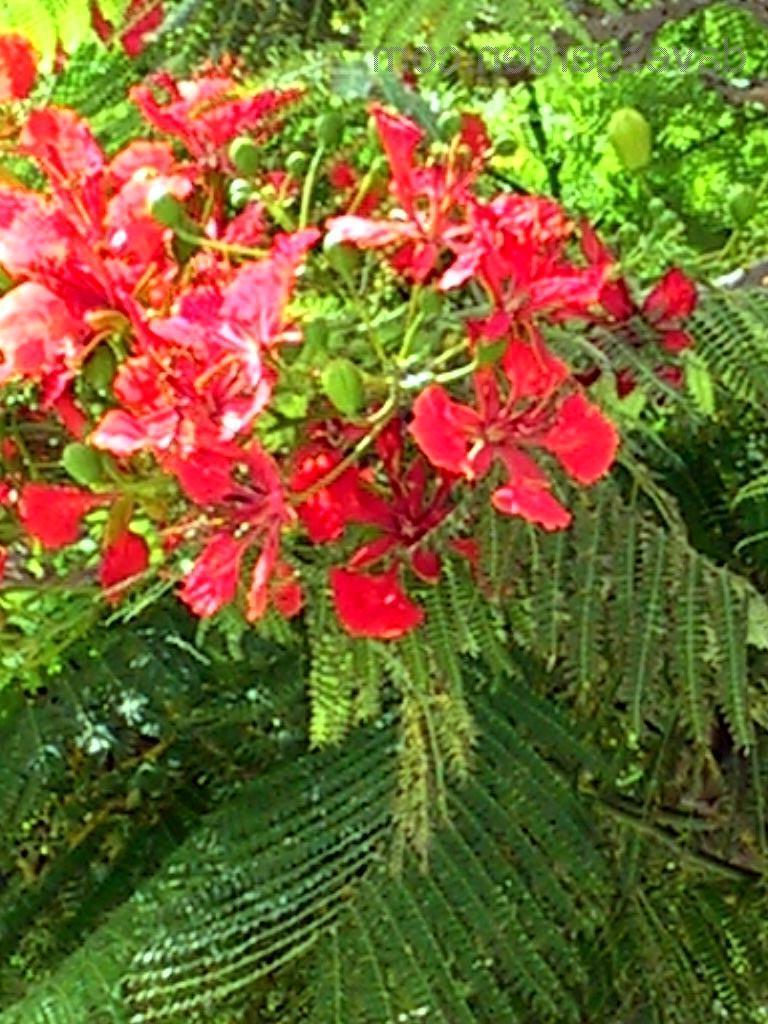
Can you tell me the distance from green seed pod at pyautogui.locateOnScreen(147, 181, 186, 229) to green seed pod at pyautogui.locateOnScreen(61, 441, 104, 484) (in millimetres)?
80

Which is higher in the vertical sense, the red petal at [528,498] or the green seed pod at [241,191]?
the green seed pod at [241,191]

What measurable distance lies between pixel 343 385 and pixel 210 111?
177 millimetres

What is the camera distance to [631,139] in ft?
2.37

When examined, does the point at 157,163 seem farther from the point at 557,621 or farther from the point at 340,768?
the point at 340,768

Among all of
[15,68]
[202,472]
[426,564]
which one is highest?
[15,68]

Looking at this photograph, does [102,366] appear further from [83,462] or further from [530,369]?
[530,369]

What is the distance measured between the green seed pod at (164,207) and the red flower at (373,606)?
151mm

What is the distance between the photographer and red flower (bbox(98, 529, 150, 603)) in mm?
731

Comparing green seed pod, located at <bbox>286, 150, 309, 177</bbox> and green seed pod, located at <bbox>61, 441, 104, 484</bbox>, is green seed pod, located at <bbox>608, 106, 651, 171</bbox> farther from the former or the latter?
green seed pod, located at <bbox>61, 441, 104, 484</bbox>

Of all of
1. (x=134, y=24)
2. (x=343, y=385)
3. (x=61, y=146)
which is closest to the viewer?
(x=343, y=385)

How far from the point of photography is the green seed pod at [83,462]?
2.19ft

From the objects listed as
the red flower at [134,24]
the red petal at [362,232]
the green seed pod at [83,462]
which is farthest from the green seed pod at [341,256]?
the red flower at [134,24]

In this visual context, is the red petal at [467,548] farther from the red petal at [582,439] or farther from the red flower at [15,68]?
the red flower at [15,68]

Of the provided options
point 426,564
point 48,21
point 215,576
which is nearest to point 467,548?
point 426,564
